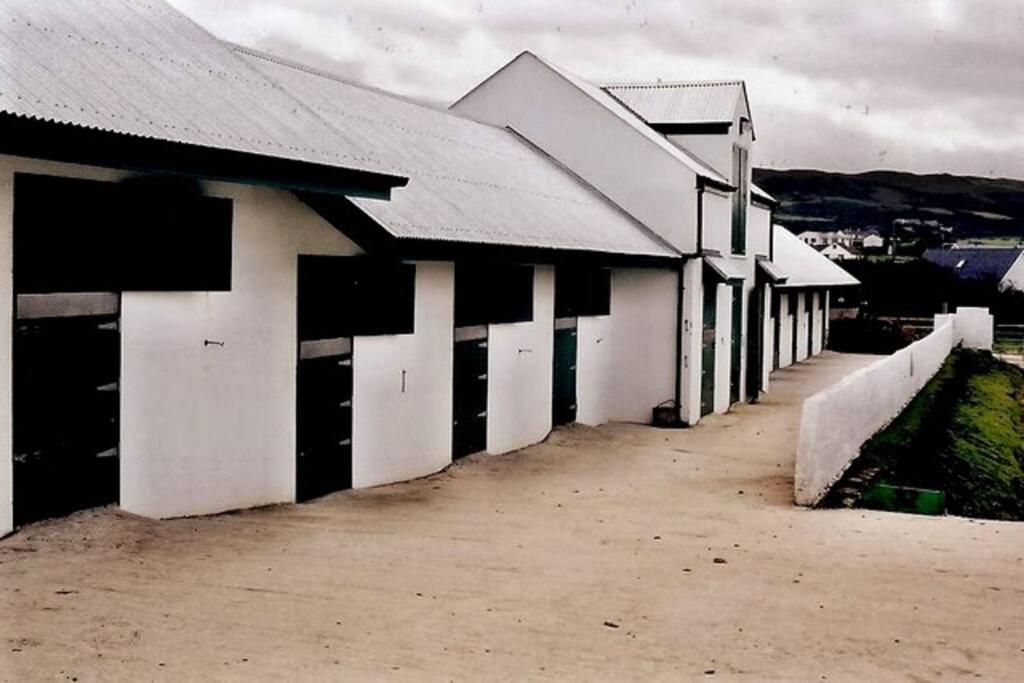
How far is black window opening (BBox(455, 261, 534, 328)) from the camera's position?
16.2 m

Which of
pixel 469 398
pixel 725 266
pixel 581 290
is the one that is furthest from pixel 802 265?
pixel 469 398

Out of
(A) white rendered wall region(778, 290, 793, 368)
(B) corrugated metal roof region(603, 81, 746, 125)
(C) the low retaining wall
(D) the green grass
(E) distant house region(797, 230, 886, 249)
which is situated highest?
(E) distant house region(797, 230, 886, 249)

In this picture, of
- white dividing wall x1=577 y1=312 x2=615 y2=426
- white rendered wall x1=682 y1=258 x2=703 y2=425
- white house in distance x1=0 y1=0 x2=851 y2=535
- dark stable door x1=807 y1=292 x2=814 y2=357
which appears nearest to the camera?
white house in distance x1=0 y1=0 x2=851 y2=535

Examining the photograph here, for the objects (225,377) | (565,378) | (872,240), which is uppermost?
(872,240)

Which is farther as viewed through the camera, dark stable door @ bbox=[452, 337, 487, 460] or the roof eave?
dark stable door @ bbox=[452, 337, 487, 460]

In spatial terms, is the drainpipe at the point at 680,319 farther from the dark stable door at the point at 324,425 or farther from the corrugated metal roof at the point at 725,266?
the dark stable door at the point at 324,425

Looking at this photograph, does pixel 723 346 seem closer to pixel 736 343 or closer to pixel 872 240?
pixel 736 343

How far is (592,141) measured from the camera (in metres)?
23.7

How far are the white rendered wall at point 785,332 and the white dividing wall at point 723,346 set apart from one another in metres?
11.0

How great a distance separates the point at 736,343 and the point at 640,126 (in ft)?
19.5

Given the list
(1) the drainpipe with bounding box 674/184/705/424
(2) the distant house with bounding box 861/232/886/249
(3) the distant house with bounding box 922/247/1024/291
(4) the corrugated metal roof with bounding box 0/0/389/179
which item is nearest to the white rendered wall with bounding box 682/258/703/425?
(1) the drainpipe with bounding box 674/184/705/424

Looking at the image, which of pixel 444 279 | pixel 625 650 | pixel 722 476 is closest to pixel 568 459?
pixel 722 476

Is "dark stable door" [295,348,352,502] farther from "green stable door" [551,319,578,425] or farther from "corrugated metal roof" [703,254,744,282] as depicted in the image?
"corrugated metal roof" [703,254,744,282]

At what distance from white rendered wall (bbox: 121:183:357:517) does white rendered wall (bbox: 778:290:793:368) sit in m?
25.7
